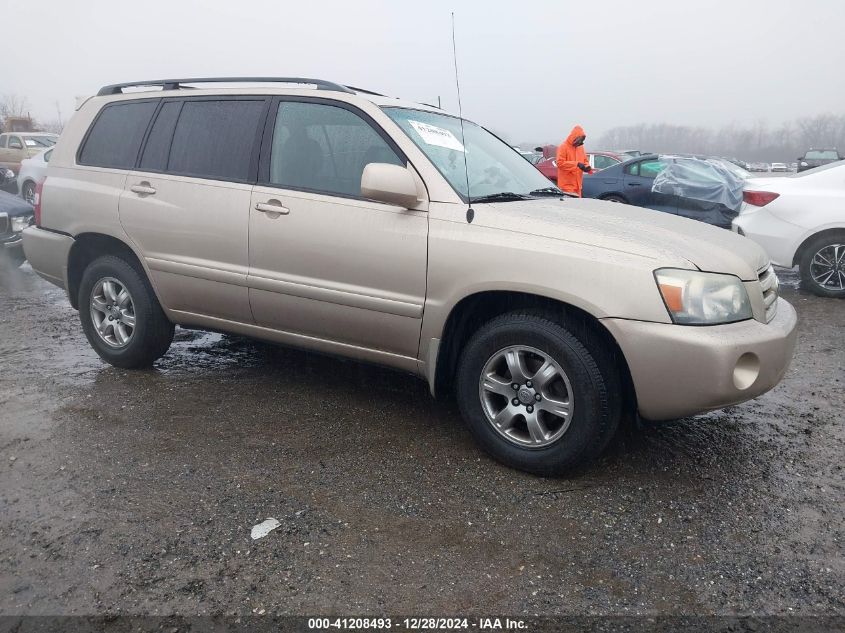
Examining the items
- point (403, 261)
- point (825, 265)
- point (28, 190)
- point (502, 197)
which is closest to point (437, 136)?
point (502, 197)

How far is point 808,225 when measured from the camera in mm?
6621

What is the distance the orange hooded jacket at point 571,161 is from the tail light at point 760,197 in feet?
8.45

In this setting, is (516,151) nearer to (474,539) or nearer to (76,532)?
(474,539)

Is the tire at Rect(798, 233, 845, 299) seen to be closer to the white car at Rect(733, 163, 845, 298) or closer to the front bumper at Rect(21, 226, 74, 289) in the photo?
the white car at Rect(733, 163, 845, 298)

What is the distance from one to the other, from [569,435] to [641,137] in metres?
103

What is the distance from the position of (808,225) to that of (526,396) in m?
5.17

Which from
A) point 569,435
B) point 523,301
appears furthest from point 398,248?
point 569,435

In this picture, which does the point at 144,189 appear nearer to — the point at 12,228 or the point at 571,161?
the point at 12,228

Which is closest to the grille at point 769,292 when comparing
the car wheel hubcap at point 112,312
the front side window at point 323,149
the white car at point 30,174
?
the front side window at point 323,149

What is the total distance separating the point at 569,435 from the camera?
286 centimetres

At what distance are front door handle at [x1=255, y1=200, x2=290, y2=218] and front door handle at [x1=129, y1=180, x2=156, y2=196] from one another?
864 millimetres

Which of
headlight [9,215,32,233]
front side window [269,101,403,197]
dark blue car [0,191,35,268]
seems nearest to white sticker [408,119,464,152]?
front side window [269,101,403,197]

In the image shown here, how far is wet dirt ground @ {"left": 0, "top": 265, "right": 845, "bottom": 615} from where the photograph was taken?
220 cm

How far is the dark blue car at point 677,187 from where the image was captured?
8.95 m
